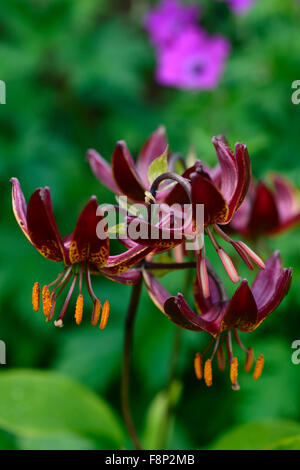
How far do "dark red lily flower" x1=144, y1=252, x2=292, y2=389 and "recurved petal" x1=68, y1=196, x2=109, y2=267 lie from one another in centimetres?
8

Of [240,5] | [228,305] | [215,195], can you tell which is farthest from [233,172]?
[240,5]

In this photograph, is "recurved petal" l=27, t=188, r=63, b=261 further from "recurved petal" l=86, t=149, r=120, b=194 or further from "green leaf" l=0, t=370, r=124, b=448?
"green leaf" l=0, t=370, r=124, b=448

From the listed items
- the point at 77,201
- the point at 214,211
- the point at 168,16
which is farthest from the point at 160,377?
the point at 168,16

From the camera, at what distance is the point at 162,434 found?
3.41ft

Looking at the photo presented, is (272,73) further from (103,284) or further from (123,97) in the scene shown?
(103,284)

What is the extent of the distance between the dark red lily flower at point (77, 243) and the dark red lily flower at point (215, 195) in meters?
0.05

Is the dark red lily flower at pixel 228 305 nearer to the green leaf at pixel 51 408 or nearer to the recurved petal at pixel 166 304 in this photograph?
the recurved petal at pixel 166 304

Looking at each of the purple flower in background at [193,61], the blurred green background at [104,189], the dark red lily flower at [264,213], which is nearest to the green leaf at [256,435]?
the blurred green background at [104,189]

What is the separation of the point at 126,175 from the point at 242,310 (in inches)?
9.5

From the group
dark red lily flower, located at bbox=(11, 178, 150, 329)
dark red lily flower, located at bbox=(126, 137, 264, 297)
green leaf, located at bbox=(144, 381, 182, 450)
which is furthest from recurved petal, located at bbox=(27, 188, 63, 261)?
green leaf, located at bbox=(144, 381, 182, 450)

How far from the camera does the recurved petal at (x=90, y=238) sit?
63 cm

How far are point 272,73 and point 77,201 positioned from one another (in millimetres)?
739

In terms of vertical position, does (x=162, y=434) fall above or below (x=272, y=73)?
below

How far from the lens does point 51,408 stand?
107cm
